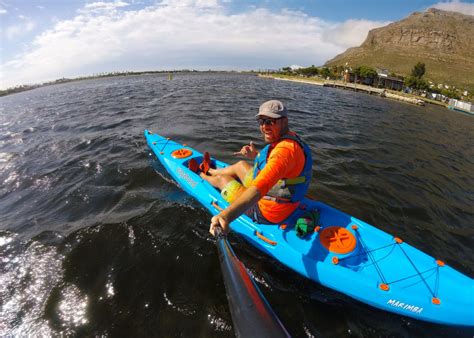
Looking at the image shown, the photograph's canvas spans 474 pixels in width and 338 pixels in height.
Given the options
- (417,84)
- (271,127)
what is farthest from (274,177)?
(417,84)

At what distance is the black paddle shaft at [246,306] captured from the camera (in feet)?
6.79

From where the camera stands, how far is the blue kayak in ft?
12.2

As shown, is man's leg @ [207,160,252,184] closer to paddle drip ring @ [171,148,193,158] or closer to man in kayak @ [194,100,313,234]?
man in kayak @ [194,100,313,234]

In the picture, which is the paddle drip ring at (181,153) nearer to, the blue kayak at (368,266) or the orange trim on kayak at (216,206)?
the orange trim on kayak at (216,206)

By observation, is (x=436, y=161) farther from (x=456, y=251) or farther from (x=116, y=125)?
(x=116, y=125)

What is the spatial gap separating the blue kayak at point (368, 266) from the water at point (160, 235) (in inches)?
20.2

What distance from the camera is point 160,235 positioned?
19.5ft

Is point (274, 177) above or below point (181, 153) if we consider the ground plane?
above

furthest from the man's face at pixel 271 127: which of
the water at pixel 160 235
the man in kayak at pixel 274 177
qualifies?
the water at pixel 160 235

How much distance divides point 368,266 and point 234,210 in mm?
2900

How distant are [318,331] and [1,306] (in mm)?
5646

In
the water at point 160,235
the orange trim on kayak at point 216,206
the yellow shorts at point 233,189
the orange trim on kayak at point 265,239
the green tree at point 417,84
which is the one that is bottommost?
the green tree at point 417,84

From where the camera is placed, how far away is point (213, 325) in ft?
12.9

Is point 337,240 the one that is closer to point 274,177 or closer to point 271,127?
point 274,177
